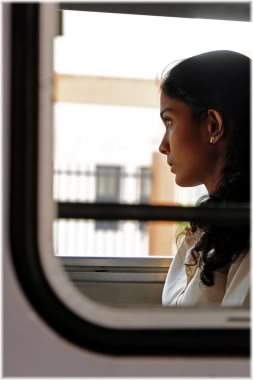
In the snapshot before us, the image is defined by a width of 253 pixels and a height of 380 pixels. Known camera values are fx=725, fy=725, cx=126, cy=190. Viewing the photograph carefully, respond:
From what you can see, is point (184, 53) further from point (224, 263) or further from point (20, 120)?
point (20, 120)

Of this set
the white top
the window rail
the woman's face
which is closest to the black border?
the window rail

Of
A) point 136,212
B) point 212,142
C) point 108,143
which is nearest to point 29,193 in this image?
point 136,212

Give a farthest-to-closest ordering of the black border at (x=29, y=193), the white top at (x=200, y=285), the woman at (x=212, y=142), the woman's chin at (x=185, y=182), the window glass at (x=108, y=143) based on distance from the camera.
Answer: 1. the window glass at (x=108, y=143)
2. the woman's chin at (x=185, y=182)
3. the woman at (x=212, y=142)
4. the white top at (x=200, y=285)
5. the black border at (x=29, y=193)

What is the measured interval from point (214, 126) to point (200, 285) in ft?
1.55

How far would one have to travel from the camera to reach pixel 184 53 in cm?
283

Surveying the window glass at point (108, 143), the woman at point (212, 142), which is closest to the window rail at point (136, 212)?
the woman at point (212, 142)

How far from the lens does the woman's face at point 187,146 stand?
2.13 metres

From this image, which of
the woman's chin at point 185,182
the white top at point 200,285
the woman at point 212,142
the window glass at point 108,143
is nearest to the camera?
the white top at point 200,285

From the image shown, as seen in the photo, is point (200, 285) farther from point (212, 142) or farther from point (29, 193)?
point (29, 193)

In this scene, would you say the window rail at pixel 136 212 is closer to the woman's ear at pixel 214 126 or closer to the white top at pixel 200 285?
the white top at pixel 200 285

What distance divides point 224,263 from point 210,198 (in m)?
0.20

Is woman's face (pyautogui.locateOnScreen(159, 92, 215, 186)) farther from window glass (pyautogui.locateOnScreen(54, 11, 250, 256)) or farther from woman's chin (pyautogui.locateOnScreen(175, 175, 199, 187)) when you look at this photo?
window glass (pyautogui.locateOnScreen(54, 11, 250, 256))

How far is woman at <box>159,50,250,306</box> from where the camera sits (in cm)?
207

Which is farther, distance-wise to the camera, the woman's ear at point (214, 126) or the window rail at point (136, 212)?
the woman's ear at point (214, 126)
